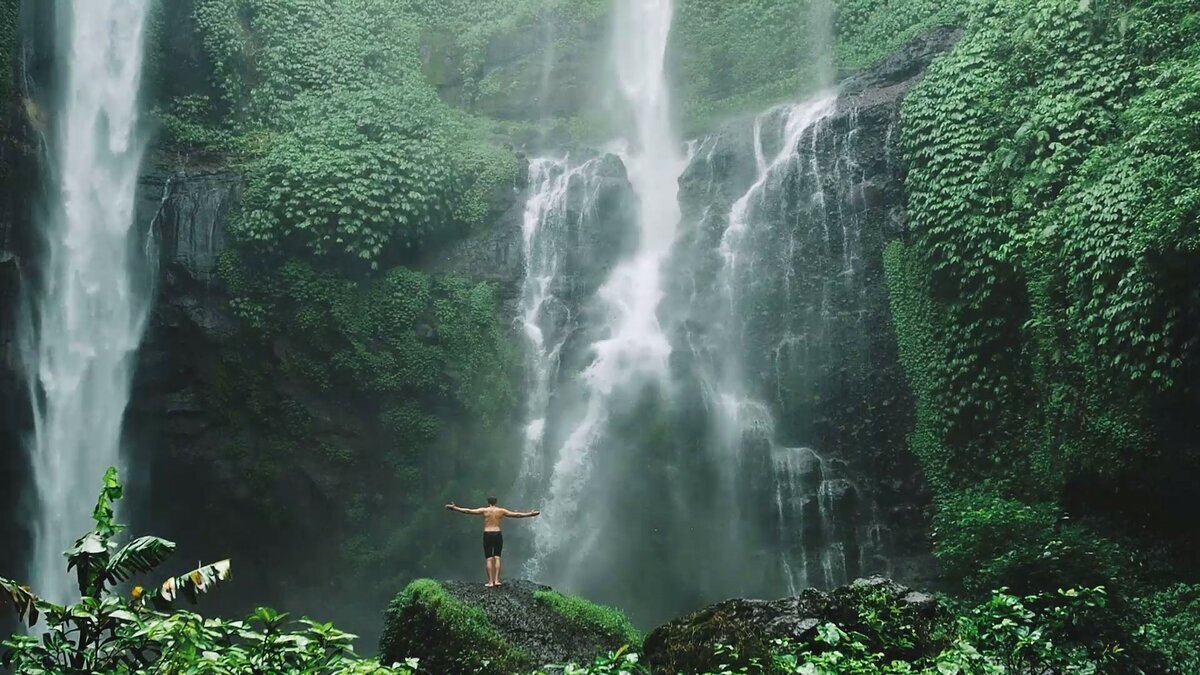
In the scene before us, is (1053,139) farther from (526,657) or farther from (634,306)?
(526,657)

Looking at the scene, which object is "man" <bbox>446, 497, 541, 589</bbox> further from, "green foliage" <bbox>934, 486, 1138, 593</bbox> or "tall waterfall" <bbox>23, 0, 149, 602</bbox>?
"tall waterfall" <bbox>23, 0, 149, 602</bbox>

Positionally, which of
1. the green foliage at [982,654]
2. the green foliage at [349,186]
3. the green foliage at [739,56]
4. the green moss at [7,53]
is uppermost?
the green foliage at [739,56]

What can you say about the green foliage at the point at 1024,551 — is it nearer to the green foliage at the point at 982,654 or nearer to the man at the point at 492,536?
the man at the point at 492,536

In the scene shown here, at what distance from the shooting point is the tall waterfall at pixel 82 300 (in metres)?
15.5

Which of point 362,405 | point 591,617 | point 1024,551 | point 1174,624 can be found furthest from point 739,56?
point 1174,624

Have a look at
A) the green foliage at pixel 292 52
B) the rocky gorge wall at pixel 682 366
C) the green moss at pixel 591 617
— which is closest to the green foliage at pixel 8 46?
the rocky gorge wall at pixel 682 366

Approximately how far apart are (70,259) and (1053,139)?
1607 cm

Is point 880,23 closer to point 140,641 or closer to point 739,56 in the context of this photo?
point 739,56

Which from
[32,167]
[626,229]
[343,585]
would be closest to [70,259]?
[32,167]

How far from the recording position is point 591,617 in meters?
9.20

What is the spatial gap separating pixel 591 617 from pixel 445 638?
1518 mm

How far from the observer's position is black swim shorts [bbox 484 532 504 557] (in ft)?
34.6

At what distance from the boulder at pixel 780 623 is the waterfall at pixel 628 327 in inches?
261

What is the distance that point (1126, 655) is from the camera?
6492 mm
